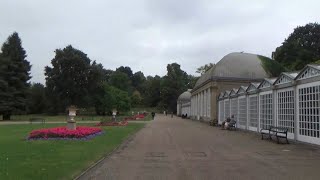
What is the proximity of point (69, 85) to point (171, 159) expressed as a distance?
85.3 metres

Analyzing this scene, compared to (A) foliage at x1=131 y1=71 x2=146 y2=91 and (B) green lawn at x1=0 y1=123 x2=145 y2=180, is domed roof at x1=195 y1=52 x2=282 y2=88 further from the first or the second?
(A) foliage at x1=131 y1=71 x2=146 y2=91

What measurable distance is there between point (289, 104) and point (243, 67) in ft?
126

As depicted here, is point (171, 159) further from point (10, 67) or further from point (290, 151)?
point (10, 67)

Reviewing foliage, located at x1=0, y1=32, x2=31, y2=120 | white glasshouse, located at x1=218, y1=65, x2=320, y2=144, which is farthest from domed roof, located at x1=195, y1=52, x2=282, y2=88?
foliage, located at x1=0, y1=32, x2=31, y2=120

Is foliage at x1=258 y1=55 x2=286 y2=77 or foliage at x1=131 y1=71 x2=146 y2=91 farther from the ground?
foliage at x1=131 y1=71 x2=146 y2=91

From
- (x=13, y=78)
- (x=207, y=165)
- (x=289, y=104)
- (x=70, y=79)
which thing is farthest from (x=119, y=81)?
(x=207, y=165)

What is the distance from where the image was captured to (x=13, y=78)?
8525 centimetres

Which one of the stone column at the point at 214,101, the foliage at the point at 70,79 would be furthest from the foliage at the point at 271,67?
the foliage at the point at 70,79

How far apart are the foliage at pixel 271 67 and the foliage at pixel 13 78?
45415mm

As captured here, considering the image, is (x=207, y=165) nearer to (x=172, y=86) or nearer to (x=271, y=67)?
(x=271, y=67)

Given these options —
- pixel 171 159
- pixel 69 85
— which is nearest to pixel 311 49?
pixel 69 85

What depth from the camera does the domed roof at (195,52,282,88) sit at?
6169cm

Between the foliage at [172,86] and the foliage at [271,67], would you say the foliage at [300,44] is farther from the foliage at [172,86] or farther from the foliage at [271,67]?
the foliage at [172,86]

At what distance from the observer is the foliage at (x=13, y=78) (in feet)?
270
